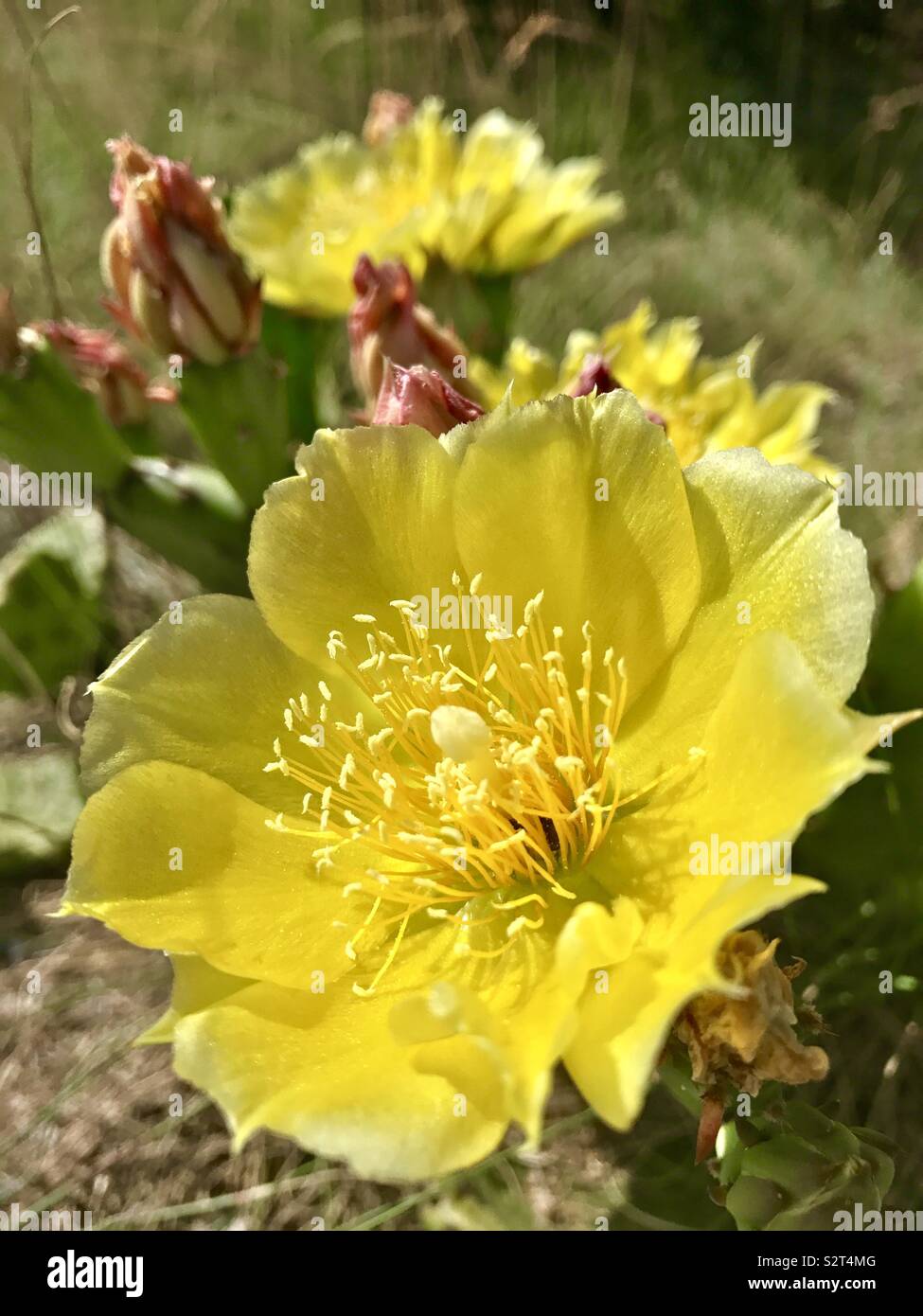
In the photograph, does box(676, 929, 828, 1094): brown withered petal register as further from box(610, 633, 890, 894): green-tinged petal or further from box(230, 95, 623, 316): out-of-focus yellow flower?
box(230, 95, 623, 316): out-of-focus yellow flower

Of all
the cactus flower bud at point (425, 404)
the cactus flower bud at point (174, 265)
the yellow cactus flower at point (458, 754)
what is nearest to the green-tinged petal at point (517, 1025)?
the yellow cactus flower at point (458, 754)

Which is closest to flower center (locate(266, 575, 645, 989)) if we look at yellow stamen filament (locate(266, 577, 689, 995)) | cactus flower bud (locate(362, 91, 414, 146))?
yellow stamen filament (locate(266, 577, 689, 995))

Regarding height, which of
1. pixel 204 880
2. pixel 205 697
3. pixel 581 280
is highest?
pixel 581 280

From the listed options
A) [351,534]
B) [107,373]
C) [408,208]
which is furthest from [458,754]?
[408,208]

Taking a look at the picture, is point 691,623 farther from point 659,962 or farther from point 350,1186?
point 350,1186

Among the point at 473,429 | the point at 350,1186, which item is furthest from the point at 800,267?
the point at 350,1186

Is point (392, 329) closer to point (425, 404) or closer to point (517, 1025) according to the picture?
point (425, 404)

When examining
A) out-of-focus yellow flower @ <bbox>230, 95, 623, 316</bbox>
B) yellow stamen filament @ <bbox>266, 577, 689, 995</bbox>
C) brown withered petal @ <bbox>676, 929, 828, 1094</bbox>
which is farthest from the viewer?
out-of-focus yellow flower @ <bbox>230, 95, 623, 316</bbox>
